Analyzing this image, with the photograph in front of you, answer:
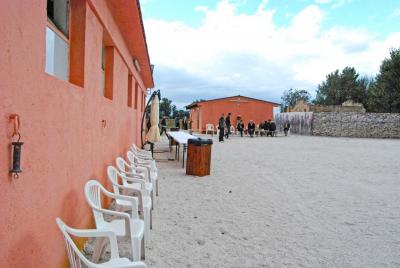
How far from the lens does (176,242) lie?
15.0 ft

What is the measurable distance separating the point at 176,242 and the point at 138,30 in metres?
4.74

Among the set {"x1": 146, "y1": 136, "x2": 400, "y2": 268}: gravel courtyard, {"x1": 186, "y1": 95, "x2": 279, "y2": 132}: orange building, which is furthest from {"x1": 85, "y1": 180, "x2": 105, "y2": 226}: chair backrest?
{"x1": 186, "y1": 95, "x2": 279, "y2": 132}: orange building

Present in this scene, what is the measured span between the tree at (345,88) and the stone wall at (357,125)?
22.1 m

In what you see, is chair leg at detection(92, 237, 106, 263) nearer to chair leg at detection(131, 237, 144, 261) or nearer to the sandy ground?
chair leg at detection(131, 237, 144, 261)

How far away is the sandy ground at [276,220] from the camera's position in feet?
13.7

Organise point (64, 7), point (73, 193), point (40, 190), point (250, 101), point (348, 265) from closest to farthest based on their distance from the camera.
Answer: point (40, 190), point (73, 193), point (348, 265), point (64, 7), point (250, 101)

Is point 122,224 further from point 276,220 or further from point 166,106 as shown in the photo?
point 166,106

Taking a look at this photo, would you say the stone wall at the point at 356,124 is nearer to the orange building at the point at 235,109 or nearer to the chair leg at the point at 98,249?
the orange building at the point at 235,109

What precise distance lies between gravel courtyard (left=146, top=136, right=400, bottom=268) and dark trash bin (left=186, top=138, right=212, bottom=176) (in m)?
0.31

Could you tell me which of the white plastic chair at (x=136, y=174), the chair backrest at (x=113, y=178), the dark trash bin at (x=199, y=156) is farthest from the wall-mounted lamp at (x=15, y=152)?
the dark trash bin at (x=199, y=156)

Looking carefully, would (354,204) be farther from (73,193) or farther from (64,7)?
(64,7)

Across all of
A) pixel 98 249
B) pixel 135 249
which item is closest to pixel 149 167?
pixel 98 249

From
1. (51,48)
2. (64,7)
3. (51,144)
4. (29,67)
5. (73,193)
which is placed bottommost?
(73,193)

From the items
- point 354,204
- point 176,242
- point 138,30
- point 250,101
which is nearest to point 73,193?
point 176,242
